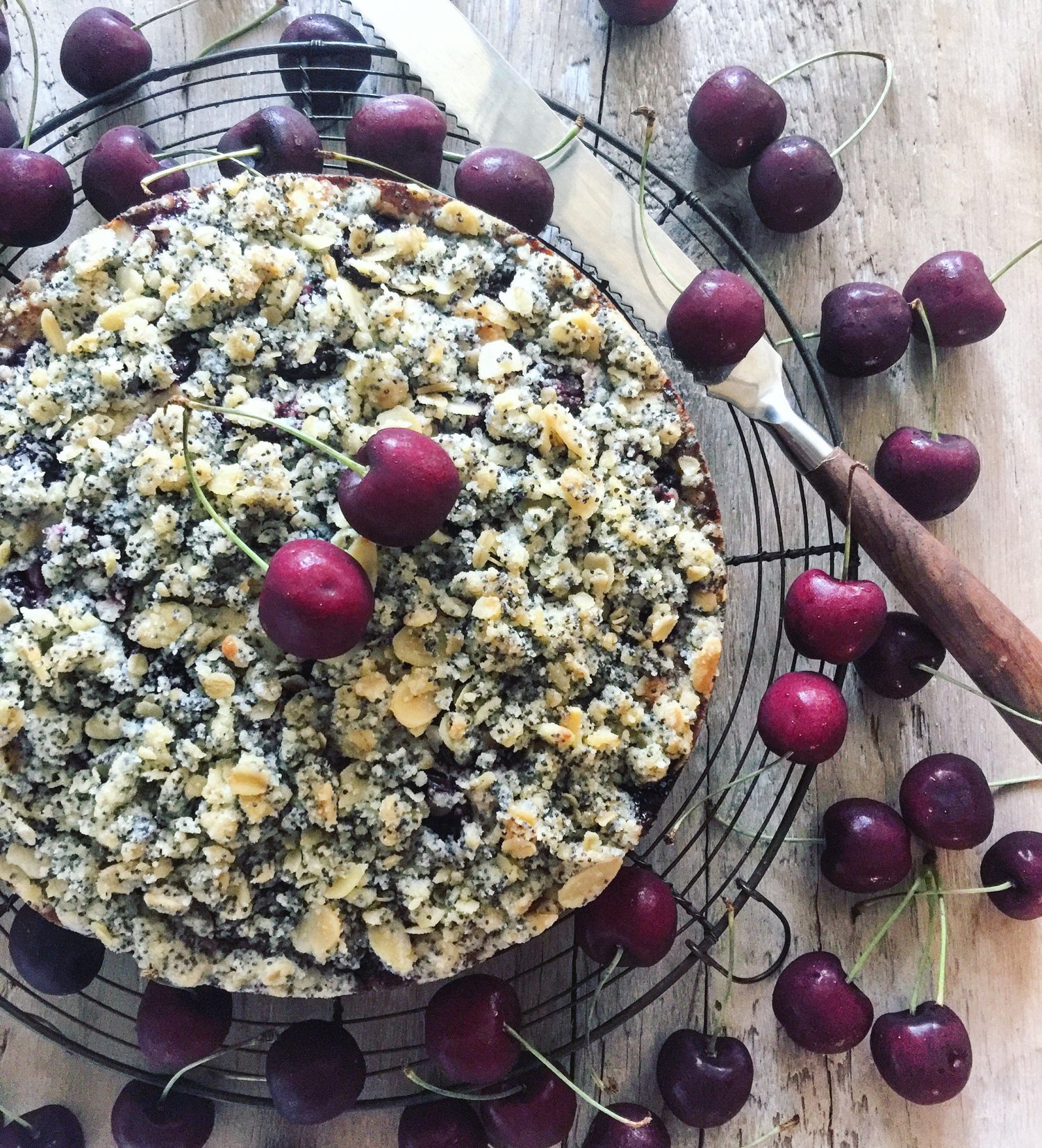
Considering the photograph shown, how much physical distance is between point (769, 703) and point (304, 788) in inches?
26.0

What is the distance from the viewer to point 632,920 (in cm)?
139

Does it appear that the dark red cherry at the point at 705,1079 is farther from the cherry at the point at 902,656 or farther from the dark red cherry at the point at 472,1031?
the cherry at the point at 902,656

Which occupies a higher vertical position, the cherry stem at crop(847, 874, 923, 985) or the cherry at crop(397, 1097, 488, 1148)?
the cherry stem at crop(847, 874, 923, 985)

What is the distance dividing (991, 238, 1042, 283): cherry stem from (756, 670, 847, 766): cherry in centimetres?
77

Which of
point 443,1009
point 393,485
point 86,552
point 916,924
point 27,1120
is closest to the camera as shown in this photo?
point 393,485

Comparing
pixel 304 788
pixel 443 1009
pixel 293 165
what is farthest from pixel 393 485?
pixel 443 1009

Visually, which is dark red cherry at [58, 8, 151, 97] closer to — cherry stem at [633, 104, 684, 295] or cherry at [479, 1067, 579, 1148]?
Answer: cherry stem at [633, 104, 684, 295]

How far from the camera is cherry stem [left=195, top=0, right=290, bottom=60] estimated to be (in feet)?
5.44

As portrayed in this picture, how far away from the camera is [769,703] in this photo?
1.44 meters

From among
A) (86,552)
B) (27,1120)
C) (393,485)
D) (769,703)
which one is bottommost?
(27,1120)

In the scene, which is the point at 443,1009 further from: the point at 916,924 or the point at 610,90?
the point at 610,90

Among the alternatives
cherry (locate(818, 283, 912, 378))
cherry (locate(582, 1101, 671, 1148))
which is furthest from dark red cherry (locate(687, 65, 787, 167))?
cherry (locate(582, 1101, 671, 1148))

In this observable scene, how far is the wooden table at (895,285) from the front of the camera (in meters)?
1.62

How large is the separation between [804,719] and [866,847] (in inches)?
12.1
